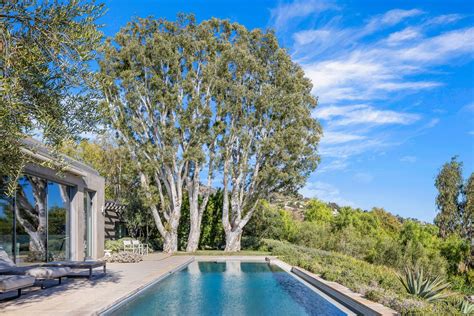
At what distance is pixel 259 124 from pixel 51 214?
12.7 m

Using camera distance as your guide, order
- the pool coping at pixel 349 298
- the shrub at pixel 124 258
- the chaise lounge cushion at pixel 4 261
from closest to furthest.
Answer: the pool coping at pixel 349 298 → the chaise lounge cushion at pixel 4 261 → the shrub at pixel 124 258

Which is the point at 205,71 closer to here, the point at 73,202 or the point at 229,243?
the point at 229,243

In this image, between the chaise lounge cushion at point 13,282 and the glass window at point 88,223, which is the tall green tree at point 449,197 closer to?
the glass window at point 88,223

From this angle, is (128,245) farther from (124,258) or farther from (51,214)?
(51,214)

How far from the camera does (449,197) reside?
33500mm

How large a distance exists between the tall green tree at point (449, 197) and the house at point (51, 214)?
2527 centimetres

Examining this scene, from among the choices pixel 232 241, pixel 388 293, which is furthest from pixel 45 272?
pixel 232 241

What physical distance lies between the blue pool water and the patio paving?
0.32m

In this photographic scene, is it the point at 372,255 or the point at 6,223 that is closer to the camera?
the point at 6,223

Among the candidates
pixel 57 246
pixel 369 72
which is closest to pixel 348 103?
pixel 369 72

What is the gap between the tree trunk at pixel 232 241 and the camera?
24.4 metres

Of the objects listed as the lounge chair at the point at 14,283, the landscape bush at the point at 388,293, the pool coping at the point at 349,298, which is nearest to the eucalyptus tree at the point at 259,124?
the landscape bush at the point at 388,293

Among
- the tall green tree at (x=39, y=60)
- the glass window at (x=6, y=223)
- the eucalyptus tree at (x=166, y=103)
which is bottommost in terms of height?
the glass window at (x=6, y=223)

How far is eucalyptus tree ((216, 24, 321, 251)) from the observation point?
2333 cm
